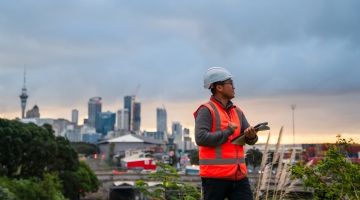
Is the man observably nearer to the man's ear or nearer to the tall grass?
the man's ear

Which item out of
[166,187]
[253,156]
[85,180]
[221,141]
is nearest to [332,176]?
[253,156]

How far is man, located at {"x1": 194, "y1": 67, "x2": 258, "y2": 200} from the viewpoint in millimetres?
4414

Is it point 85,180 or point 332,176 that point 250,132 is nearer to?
point 332,176

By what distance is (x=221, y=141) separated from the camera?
14.2 ft

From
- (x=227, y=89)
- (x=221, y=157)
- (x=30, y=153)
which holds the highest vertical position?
(x=30, y=153)

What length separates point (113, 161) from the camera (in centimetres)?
14738

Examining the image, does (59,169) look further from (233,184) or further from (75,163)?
(233,184)

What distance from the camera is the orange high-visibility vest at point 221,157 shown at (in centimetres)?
444

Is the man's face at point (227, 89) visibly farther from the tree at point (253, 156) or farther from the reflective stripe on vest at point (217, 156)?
the tree at point (253, 156)

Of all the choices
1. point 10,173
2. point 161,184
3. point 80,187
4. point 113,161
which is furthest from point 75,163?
point 113,161

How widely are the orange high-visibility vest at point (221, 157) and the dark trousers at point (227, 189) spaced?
0.06m

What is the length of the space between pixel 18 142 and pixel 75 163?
10238 millimetres

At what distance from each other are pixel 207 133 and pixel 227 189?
19.6 inches

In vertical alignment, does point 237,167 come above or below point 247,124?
below
